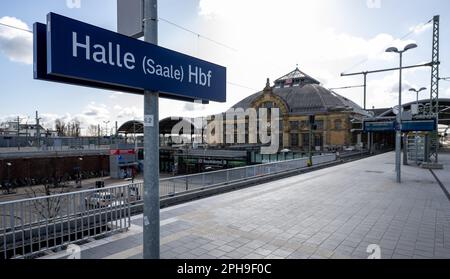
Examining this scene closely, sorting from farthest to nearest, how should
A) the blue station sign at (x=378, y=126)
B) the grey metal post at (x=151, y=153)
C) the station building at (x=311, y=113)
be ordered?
the station building at (x=311, y=113) → the blue station sign at (x=378, y=126) → the grey metal post at (x=151, y=153)

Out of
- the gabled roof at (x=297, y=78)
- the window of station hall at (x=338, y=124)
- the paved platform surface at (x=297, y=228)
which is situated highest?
the gabled roof at (x=297, y=78)

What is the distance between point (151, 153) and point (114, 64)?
0.89 meters

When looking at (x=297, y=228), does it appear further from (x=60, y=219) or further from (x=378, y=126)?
(x=378, y=126)

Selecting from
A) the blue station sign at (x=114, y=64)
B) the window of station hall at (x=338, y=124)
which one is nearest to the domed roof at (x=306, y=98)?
the window of station hall at (x=338, y=124)

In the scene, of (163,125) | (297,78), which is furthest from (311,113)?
(163,125)

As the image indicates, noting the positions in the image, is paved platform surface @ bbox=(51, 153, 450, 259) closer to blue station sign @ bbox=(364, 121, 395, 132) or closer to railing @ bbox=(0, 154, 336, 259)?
railing @ bbox=(0, 154, 336, 259)

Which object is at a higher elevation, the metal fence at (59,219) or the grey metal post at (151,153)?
the grey metal post at (151,153)

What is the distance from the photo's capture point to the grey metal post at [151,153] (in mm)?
2600

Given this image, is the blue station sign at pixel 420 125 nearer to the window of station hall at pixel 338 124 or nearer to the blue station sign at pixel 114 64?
the blue station sign at pixel 114 64

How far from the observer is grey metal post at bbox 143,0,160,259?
260 centimetres

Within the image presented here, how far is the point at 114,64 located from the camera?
2.38 meters

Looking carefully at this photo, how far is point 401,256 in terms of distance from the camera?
4797 mm

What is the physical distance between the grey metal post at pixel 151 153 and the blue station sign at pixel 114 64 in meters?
0.14
